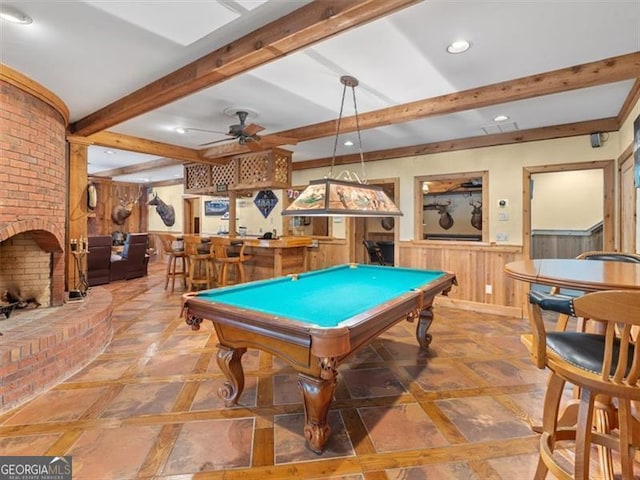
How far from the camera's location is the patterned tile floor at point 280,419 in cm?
174

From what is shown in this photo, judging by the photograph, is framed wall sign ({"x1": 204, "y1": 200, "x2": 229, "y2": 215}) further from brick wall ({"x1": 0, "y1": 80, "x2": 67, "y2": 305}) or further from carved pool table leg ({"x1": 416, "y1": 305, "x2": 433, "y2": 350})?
carved pool table leg ({"x1": 416, "y1": 305, "x2": 433, "y2": 350})

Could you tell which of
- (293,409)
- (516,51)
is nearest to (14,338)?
(293,409)

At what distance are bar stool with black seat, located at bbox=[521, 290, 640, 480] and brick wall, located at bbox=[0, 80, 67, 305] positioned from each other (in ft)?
12.6

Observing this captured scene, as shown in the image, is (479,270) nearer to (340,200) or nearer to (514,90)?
(514,90)

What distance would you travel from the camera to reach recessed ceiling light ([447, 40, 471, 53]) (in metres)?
2.32

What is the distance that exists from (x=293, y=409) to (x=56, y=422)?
1543 millimetres

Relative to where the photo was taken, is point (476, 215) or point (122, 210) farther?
point (122, 210)

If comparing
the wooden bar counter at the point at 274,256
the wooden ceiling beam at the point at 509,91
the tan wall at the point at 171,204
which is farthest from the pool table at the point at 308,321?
the tan wall at the point at 171,204

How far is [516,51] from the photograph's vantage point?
245 centimetres

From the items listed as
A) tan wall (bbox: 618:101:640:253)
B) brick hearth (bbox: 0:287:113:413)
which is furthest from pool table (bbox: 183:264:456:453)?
tan wall (bbox: 618:101:640:253)

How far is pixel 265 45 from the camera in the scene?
2.08m

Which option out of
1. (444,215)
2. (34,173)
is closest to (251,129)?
(34,173)

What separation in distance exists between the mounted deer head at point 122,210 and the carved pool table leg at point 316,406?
10.2 metres

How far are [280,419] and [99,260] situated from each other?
237 inches
